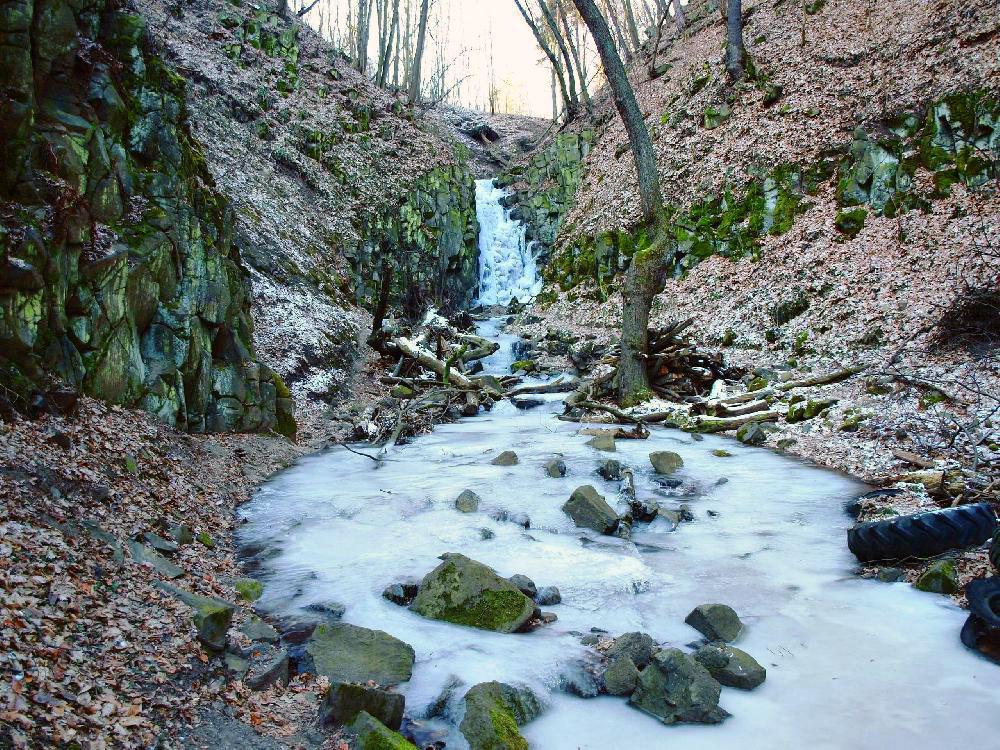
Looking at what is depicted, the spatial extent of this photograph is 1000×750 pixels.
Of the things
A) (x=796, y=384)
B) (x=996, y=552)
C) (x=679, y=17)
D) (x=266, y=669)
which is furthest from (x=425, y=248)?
(x=996, y=552)

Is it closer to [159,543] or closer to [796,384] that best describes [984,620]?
[159,543]

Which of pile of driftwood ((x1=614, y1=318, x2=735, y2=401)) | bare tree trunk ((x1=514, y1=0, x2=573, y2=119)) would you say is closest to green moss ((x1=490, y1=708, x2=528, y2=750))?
pile of driftwood ((x1=614, y1=318, x2=735, y2=401))

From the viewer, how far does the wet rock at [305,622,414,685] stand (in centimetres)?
405

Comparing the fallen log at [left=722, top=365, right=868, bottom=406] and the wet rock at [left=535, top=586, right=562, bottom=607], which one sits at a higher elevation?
the fallen log at [left=722, top=365, right=868, bottom=406]

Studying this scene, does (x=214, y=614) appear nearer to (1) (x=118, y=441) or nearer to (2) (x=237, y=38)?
(1) (x=118, y=441)

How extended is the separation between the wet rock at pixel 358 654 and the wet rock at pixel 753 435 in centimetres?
751

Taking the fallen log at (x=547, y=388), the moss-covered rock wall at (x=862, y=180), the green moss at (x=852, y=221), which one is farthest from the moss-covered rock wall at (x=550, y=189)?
the green moss at (x=852, y=221)

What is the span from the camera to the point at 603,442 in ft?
32.3

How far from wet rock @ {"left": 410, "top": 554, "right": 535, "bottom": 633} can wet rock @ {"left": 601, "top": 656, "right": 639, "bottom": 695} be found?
903 millimetres

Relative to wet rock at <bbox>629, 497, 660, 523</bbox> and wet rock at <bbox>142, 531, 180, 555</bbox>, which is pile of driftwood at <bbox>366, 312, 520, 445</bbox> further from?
wet rock at <bbox>142, 531, 180, 555</bbox>

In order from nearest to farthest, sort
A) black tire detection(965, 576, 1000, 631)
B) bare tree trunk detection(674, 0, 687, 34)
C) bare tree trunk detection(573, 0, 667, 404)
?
black tire detection(965, 576, 1000, 631), bare tree trunk detection(573, 0, 667, 404), bare tree trunk detection(674, 0, 687, 34)

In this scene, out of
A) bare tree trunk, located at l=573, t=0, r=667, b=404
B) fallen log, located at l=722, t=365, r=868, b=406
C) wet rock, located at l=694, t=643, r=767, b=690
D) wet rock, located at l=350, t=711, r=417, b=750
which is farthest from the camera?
bare tree trunk, located at l=573, t=0, r=667, b=404

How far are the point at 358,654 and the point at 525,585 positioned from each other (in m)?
1.65

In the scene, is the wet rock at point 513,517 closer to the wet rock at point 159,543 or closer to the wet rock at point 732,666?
the wet rock at point 732,666
